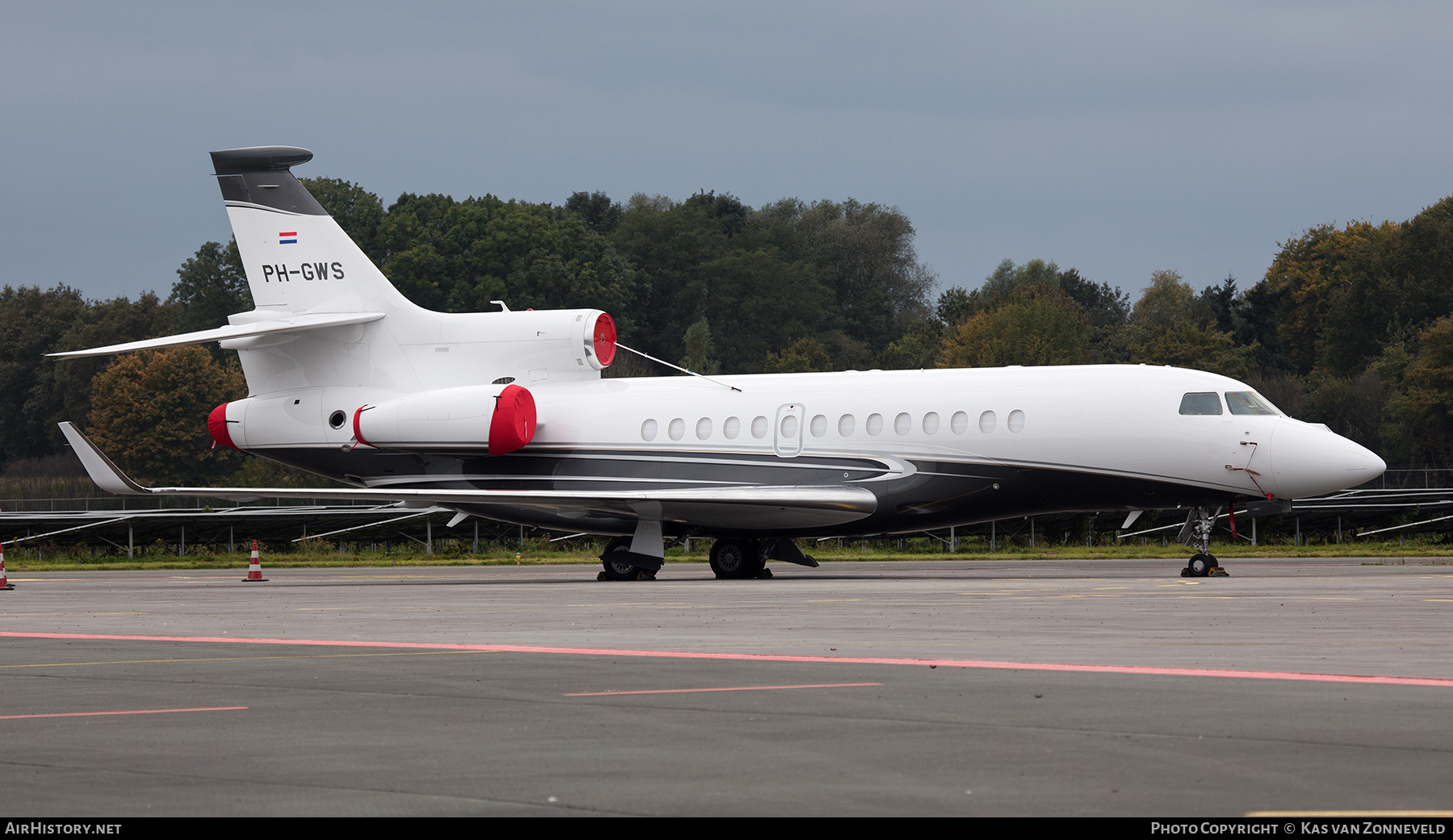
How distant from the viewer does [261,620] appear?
16.8 metres

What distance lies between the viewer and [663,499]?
Result: 2620 centimetres

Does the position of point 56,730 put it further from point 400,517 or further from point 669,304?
point 669,304

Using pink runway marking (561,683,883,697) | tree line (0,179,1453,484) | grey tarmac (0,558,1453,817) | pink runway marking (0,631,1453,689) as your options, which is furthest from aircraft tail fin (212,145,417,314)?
tree line (0,179,1453,484)

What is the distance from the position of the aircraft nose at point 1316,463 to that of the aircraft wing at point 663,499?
619 cm

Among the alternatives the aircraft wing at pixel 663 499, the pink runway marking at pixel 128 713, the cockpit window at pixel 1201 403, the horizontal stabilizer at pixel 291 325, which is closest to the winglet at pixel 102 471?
the aircraft wing at pixel 663 499

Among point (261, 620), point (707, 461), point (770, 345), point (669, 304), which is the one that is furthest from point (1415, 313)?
point (261, 620)

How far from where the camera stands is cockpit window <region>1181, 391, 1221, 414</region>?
24.3m

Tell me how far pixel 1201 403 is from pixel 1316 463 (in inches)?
74.7

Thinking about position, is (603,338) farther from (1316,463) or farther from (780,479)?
(1316,463)

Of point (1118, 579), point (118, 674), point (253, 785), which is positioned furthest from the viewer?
point (1118, 579)

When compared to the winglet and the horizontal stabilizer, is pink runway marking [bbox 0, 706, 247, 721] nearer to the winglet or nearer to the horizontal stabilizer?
the winglet

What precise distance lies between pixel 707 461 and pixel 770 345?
3131 inches

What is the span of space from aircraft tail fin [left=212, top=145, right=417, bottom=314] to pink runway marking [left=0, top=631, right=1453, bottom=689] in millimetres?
15669

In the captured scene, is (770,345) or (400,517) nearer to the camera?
(400,517)
